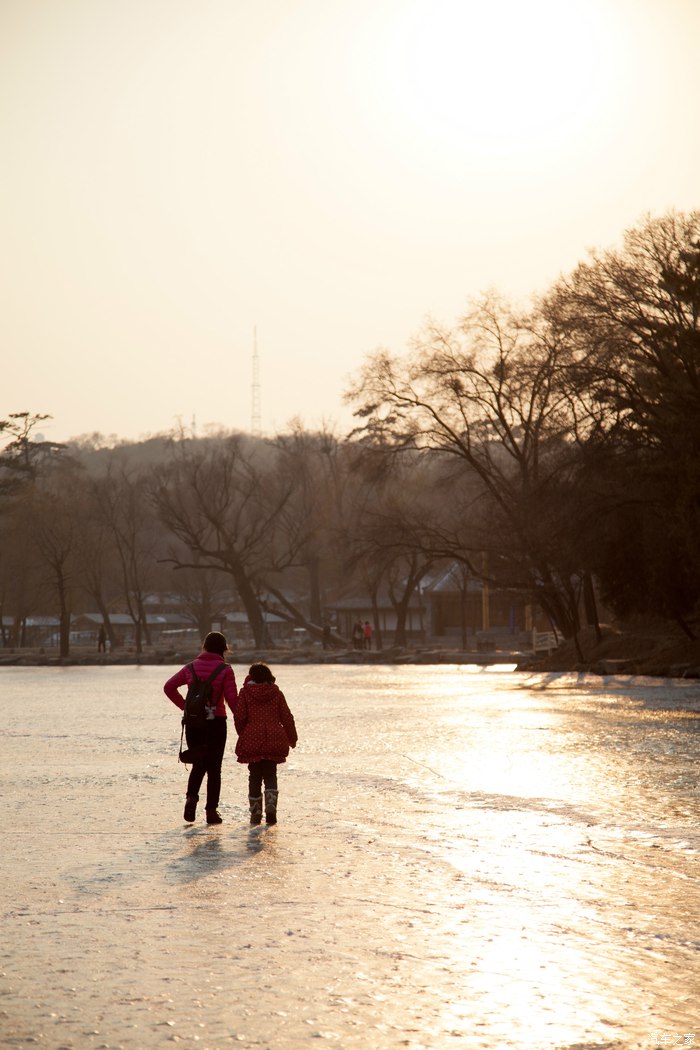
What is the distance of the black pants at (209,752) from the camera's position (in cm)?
1278

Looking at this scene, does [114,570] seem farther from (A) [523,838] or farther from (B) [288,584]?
(A) [523,838]

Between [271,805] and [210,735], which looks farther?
[210,735]

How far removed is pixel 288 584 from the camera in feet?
436

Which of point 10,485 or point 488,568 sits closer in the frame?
point 488,568

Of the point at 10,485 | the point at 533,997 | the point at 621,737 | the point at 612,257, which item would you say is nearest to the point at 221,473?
the point at 10,485

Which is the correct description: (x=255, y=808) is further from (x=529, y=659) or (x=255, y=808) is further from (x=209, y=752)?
(x=529, y=659)

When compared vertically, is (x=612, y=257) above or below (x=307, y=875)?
above

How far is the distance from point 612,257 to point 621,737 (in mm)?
24369

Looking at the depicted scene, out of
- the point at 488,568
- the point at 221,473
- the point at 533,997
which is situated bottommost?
the point at 533,997

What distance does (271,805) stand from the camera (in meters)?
12.7

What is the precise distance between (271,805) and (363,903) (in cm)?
372

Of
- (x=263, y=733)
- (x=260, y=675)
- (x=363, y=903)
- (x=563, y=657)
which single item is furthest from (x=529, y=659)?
(x=363, y=903)

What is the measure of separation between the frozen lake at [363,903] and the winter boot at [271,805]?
0.10 meters

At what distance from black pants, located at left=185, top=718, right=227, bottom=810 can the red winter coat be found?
0.24 metres
